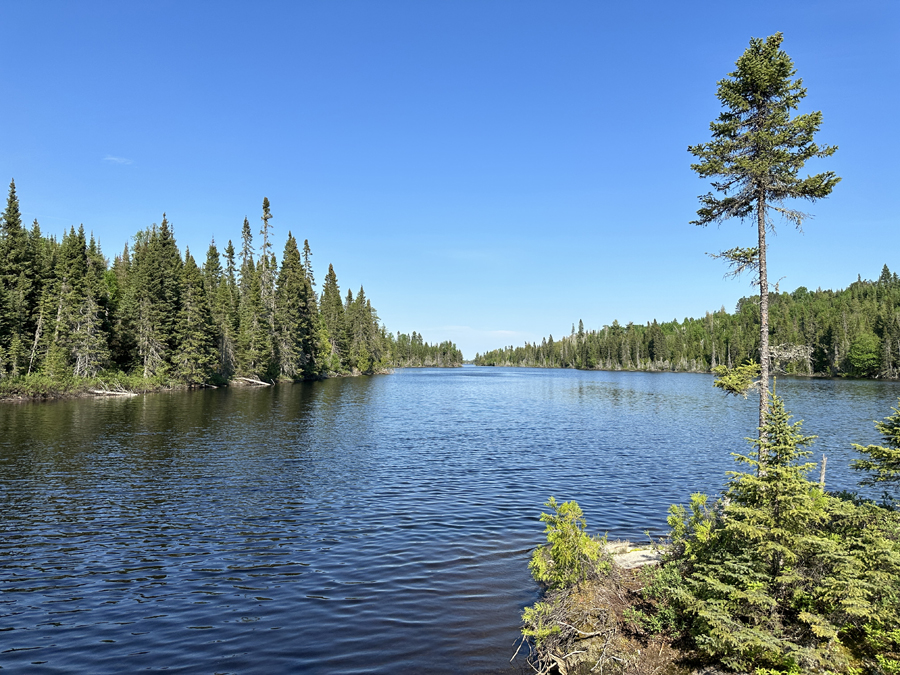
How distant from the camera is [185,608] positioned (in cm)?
1103

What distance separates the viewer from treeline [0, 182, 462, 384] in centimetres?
5656

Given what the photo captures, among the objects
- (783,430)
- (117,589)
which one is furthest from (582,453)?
(117,589)

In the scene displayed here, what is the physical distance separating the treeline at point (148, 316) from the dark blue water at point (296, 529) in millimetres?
22627

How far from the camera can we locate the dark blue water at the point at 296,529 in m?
9.67

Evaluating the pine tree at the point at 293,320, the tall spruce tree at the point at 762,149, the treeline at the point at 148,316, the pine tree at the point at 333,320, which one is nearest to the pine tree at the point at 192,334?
the treeline at the point at 148,316

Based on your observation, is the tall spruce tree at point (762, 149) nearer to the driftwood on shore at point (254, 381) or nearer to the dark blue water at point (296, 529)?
the dark blue water at point (296, 529)

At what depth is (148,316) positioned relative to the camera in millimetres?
66375

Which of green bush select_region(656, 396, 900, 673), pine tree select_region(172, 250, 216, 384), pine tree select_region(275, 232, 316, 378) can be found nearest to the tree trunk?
green bush select_region(656, 396, 900, 673)

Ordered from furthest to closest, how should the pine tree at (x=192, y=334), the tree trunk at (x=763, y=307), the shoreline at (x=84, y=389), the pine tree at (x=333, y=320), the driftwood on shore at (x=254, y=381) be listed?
the pine tree at (x=333, y=320) < the driftwood on shore at (x=254, y=381) < the pine tree at (x=192, y=334) < the shoreline at (x=84, y=389) < the tree trunk at (x=763, y=307)

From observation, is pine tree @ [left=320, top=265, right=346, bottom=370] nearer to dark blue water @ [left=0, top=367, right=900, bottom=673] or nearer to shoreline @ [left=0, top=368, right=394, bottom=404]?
shoreline @ [left=0, top=368, right=394, bottom=404]

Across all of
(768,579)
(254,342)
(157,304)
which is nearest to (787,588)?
(768,579)

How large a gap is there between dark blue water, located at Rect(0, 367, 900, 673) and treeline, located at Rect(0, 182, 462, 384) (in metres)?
22.6

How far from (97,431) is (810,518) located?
38.2m

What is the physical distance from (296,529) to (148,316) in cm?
6133
